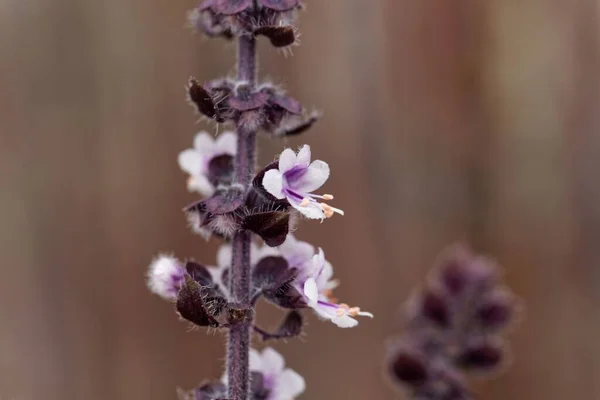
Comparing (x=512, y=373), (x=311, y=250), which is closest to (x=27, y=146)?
(x=311, y=250)

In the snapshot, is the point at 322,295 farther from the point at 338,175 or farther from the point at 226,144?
the point at 338,175

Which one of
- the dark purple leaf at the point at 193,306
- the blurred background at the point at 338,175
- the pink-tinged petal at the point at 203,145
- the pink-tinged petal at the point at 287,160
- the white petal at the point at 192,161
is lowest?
the dark purple leaf at the point at 193,306

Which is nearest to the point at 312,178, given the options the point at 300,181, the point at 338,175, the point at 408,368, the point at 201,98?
the point at 300,181

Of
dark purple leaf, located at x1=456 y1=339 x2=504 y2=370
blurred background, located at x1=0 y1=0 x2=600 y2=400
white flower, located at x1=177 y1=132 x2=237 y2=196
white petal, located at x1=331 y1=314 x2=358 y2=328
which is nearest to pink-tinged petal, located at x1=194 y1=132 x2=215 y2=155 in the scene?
white flower, located at x1=177 y1=132 x2=237 y2=196

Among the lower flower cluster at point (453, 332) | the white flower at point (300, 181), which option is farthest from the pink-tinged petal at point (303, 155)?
the lower flower cluster at point (453, 332)

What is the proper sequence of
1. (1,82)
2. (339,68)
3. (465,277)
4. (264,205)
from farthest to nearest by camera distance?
1. (339,68)
2. (1,82)
3. (465,277)
4. (264,205)

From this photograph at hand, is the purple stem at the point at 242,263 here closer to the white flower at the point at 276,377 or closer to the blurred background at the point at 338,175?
the white flower at the point at 276,377

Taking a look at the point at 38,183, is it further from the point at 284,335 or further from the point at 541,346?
the point at 541,346
